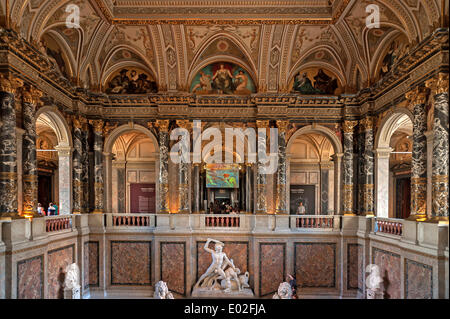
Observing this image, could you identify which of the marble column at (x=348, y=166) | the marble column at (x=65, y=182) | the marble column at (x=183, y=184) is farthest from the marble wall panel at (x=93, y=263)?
the marble column at (x=348, y=166)

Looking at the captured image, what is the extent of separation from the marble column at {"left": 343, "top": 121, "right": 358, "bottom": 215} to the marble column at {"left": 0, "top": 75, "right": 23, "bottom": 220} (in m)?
11.5

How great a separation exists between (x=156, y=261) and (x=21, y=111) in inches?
285

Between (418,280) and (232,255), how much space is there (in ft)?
21.6

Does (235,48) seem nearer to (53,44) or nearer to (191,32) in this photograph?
(191,32)

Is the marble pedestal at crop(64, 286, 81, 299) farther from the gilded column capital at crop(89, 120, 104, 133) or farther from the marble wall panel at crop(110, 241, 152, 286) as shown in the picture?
the gilded column capital at crop(89, 120, 104, 133)

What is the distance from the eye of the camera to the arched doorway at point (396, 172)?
11.6 m

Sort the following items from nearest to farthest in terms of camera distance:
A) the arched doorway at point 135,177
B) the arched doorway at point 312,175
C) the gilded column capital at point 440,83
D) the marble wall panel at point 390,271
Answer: the gilded column capital at point 440,83, the marble wall panel at point 390,271, the arched doorway at point 312,175, the arched doorway at point 135,177

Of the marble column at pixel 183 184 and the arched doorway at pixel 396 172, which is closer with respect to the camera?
the arched doorway at pixel 396 172

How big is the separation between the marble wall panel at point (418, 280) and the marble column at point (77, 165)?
11592mm

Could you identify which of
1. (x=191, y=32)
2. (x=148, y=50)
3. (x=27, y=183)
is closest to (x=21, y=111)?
(x=27, y=183)

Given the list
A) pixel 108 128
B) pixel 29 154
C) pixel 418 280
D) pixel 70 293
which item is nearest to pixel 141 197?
pixel 108 128

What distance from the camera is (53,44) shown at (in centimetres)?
1093

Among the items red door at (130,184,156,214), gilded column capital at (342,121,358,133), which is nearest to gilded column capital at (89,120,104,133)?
red door at (130,184,156,214)

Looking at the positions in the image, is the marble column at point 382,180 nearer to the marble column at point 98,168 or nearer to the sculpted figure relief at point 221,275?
the sculpted figure relief at point 221,275
